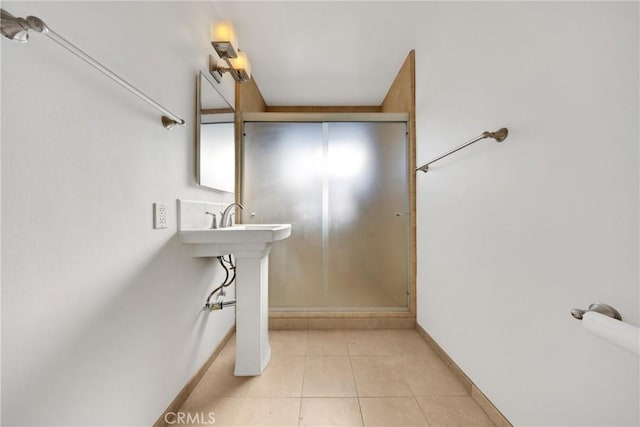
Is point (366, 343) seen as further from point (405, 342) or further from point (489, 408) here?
point (489, 408)

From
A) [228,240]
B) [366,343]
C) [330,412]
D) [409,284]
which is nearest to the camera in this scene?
[330,412]

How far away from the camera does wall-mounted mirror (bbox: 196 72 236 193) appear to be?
1.56 m

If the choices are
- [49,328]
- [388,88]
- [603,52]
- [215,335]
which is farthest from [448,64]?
[215,335]

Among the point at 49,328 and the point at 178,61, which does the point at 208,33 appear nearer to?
the point at 178,61

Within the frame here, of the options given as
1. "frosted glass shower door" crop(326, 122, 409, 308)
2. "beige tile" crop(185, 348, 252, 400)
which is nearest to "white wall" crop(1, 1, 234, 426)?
"beige tile" crop(185, 348, 252, 400)

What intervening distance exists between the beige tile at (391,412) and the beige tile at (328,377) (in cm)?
11

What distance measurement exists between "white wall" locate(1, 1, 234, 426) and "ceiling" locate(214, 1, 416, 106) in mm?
816

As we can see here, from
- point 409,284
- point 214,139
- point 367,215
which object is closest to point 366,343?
point 409,284

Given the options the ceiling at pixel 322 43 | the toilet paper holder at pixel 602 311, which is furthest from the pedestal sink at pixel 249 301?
the ceiling at pixel 322 43

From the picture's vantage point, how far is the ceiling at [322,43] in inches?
72.7

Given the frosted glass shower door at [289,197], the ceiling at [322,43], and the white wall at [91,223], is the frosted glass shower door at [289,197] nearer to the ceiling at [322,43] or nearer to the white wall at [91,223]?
the ceiling at [322,43]

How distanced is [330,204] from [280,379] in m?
1.38

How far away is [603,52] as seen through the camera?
73 cm

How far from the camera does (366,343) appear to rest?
1985 mm
